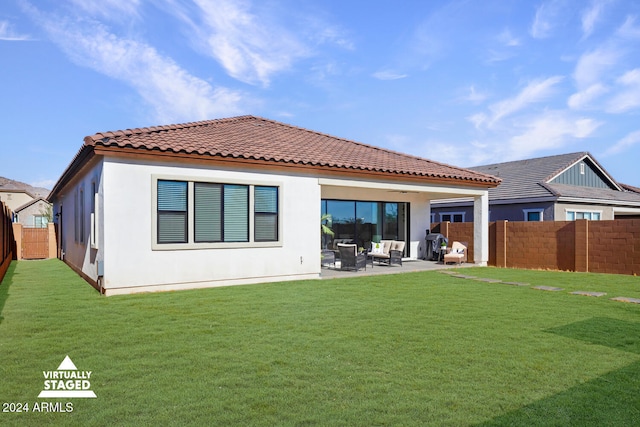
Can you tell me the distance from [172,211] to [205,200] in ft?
2.98

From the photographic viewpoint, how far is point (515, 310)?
27.5 feet

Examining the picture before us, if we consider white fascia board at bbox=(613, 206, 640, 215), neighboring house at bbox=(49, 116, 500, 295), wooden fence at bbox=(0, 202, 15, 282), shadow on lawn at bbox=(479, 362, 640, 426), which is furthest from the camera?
white fascia board at bbox=(613, 206, 640, 215)

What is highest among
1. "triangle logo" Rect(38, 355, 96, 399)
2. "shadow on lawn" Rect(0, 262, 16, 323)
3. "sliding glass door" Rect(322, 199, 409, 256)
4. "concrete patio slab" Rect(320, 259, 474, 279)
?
"sliding glass door" Rect(322, 199, 409, 256)

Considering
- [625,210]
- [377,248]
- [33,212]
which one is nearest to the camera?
[377,248]

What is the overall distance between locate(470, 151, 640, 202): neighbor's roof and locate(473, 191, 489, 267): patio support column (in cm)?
711

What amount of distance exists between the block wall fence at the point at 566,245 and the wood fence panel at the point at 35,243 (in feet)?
74.0

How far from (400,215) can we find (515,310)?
1163 cm

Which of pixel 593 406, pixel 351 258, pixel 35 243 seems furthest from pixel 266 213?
pixel 35 243

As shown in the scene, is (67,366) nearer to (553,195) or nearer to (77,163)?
(77,163)

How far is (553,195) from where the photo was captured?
2197cm

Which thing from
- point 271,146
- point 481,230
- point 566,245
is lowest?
point 566,245

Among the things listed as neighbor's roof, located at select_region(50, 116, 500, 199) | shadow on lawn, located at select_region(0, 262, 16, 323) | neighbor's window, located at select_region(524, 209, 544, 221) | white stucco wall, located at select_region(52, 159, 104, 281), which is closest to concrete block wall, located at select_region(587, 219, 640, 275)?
neighbor's roof, located at select_region(50, 116, 500, 199)

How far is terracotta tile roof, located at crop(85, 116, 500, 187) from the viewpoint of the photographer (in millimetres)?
10805

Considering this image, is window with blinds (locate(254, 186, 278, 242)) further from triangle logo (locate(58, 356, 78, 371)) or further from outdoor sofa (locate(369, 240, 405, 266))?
triangle logo (locate(58, 356, 78, 371))
